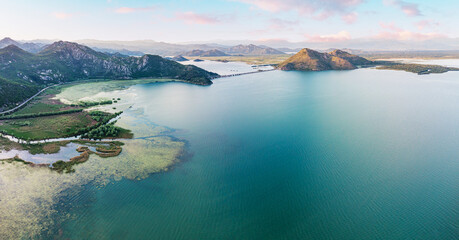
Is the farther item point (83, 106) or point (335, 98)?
point (335, 98)

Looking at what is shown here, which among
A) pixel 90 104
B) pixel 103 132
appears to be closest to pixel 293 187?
pixel 103 132

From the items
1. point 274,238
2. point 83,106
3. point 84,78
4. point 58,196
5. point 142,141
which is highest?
point 84,78

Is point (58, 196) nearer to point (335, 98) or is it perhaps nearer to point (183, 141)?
point (183, 141)

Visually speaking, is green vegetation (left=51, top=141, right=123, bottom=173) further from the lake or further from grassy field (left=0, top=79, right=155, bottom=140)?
the lake

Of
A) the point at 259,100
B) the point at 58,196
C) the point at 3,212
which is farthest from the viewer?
the point at 259,100

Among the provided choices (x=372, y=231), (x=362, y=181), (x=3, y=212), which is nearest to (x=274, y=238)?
(x=372, y=231)

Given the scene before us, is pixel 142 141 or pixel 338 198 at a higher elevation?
Result: pixel 142 141
